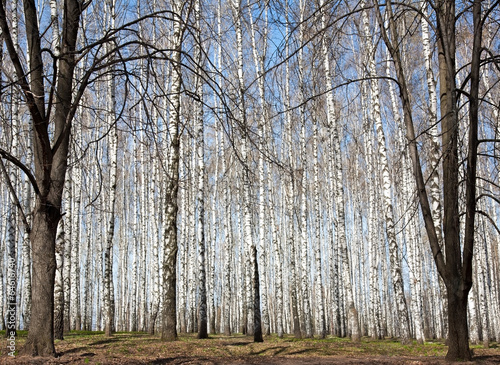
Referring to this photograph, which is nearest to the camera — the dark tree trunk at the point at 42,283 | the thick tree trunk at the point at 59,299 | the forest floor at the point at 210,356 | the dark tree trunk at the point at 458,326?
the dark tree trunk at the point at 458,326

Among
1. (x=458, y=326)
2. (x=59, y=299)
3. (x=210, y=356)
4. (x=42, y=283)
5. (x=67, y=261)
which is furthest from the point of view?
(x=67, y=261)

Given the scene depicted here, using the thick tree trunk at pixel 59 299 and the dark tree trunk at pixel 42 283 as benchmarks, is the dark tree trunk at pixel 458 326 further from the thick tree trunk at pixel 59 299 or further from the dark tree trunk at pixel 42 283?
the thick tree trunk at pixel 59 299

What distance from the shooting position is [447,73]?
595cm

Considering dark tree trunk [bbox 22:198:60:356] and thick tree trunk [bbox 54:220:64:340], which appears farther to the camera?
thick tree trunk [bbox 54:220:64:340]

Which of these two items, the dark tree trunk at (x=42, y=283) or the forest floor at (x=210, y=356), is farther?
the forest floor at (x=210, y=356)

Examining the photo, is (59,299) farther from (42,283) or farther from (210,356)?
(42,283)

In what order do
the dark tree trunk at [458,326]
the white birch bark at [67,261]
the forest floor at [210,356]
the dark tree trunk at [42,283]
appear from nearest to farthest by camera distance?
the dark tree trunk at [458,326], the dark tree trunk at [42,283], the forest floor at [210,356], the white birch bark at [67,261]

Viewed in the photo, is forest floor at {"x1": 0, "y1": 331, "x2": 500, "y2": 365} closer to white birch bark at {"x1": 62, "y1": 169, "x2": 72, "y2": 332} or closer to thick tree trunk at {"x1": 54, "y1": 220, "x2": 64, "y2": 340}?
thick tree trunk at {"x1": 54, "y1": 220, "x2": 64, "y2": 340}

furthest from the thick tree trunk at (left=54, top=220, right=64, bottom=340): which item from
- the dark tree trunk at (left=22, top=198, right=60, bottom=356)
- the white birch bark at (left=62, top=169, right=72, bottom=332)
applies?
the dark tree trunk at (left=22, top=198, right=60, bottom=356)

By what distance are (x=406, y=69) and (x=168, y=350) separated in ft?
56.8

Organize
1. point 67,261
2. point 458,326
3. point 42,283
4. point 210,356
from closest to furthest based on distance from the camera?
point 458,326 < point 42,283 < point 210,356 < point 67,261

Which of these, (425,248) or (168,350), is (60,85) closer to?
(168,350)

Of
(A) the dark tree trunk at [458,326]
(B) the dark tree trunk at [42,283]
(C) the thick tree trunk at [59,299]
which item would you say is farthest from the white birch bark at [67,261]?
(A) the dark tree trunk at [458,326]

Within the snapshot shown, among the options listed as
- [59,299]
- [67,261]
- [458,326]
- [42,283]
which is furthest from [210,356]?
[67,261]
